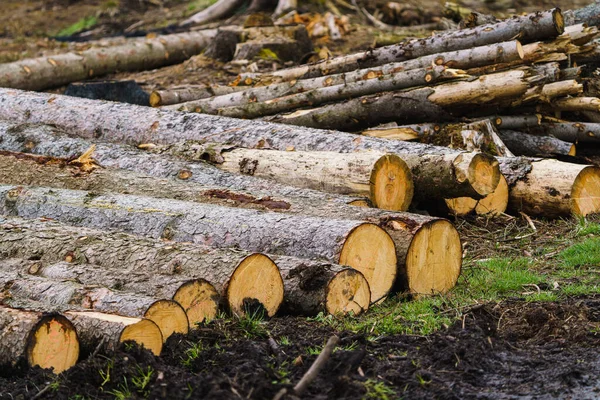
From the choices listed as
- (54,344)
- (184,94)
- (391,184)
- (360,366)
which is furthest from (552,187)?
(184,94)

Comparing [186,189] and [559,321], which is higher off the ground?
[186,189]

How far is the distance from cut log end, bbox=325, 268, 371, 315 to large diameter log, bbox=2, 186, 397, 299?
8.1 inches

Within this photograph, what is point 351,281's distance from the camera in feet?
19.1

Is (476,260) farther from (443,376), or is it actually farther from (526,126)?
(526,126)

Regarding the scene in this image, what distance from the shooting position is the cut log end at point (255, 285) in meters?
5.51

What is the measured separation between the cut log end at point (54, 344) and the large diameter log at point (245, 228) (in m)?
1.75

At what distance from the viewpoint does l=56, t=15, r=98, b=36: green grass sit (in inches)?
900

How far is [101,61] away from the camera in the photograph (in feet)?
51.6

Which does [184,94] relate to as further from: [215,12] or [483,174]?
[215,12]

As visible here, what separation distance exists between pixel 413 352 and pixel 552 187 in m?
3.96

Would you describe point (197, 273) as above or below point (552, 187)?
above

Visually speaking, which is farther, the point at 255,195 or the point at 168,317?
the point at 255,195

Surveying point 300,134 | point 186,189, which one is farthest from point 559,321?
point 300,134

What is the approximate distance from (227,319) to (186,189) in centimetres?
219
